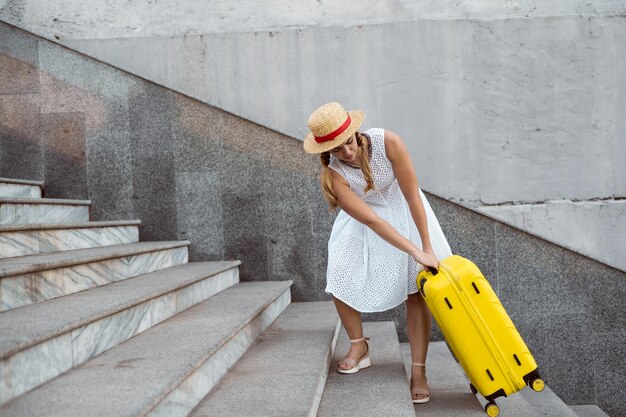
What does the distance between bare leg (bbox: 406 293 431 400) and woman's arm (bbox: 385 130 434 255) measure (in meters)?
0.32

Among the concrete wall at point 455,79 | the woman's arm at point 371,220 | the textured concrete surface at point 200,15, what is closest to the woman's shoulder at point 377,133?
the woman's arm at point 371,220

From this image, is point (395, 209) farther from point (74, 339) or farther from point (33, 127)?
point (33, 127)

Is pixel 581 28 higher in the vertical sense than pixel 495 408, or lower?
higher

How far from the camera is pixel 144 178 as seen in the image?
5836 mm

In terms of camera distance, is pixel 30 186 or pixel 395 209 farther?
pixel 30 186

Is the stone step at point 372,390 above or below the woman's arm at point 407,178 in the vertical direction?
below

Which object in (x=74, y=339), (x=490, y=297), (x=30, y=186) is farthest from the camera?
(x=30, y=186)

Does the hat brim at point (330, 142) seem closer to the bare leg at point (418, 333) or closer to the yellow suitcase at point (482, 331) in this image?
the yellow suitcase at point (482, 331)

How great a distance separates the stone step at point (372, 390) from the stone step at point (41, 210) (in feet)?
6.93

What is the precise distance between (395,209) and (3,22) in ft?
13.1

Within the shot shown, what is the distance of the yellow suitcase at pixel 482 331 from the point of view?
3311 millimetres

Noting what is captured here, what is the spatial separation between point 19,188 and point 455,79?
352 cm

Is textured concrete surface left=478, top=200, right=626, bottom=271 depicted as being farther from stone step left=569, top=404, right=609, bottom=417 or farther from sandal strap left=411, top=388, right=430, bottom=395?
sandal strap left=411, top=388, right=430, bottom=395

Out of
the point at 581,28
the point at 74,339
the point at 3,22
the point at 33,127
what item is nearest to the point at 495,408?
the point at 74,339
